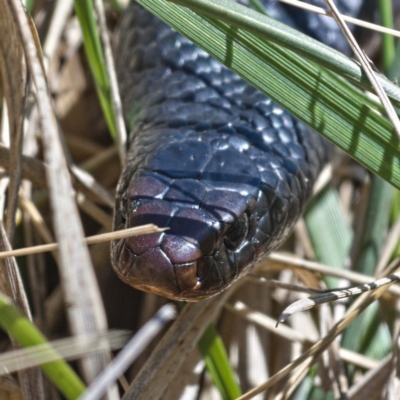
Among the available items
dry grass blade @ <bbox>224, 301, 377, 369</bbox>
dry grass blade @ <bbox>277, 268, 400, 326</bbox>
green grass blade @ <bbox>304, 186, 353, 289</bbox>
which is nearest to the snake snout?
dry grass blade @ <bbox>277, 268, 400, 326</bbox>

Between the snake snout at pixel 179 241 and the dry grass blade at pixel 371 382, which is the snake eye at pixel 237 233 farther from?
the dry grass blade at pixel 371 382

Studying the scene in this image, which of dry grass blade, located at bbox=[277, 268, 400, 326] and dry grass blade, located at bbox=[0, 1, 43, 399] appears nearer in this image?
dry grass blade, located at bbox=[277, 268, 400, 326]

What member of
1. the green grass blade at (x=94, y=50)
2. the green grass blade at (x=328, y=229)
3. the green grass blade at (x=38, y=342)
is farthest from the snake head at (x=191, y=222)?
the green grass blade at (x=328, y=229)

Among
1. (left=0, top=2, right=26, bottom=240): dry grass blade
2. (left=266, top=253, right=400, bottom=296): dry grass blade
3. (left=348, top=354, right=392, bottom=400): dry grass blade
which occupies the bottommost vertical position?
(left=348, top=354, right=392, bottom=400): dry grass blade

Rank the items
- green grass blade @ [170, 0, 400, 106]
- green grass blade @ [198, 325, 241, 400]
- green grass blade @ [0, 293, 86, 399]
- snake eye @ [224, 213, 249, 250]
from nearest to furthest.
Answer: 1. green grass blade @ [0, 293, 86, 399]
2. green grass blade @ [170, 0, 400, 106]
3. snake eye @ [224, 213, 249, 250]
4. green grass blade @ [198, 325, 241, 400]

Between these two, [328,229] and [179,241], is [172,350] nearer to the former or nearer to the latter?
[179,241]

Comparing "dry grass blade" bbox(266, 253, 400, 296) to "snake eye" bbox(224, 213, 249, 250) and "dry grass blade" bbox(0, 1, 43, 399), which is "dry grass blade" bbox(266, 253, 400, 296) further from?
"dry grass blade" bbox(0, 1, 43, 399)

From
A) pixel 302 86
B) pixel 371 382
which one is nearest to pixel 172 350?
pixel 371 382

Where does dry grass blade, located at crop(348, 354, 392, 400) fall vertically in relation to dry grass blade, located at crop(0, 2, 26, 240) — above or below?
below
